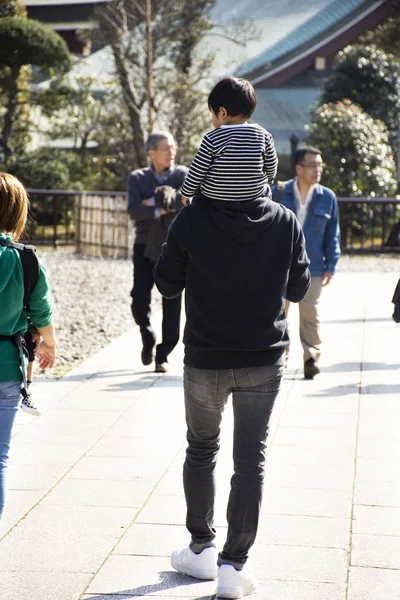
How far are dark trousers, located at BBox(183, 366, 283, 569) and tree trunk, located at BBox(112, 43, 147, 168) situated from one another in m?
17.0

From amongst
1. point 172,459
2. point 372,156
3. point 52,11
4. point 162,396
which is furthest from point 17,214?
point 52,11

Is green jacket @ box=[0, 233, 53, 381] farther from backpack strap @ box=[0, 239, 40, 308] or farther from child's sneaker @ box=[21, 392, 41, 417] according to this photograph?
child's sneaker @ box=[21, 392, 41, 417]

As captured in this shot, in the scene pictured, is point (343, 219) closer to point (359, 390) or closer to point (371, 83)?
point (371, 83)

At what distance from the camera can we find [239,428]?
356 cm

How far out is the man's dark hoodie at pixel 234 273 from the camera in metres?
3.46

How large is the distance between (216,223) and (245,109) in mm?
447

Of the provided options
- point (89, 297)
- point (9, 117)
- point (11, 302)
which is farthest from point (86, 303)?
point (9, 117)

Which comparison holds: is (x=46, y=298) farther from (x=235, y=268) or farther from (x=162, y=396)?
(x=162, y=396)

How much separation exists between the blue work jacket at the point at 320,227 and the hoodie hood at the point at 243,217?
3980 millimetres

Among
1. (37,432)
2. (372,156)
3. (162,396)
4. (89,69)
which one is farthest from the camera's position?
→ (89,69)

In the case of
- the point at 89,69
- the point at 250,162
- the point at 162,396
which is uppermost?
the point at 89,69

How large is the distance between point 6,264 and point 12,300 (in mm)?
132

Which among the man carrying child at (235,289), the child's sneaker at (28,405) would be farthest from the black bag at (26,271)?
the man carrying child at (235,289)

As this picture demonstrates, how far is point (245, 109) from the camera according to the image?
11.7ft
